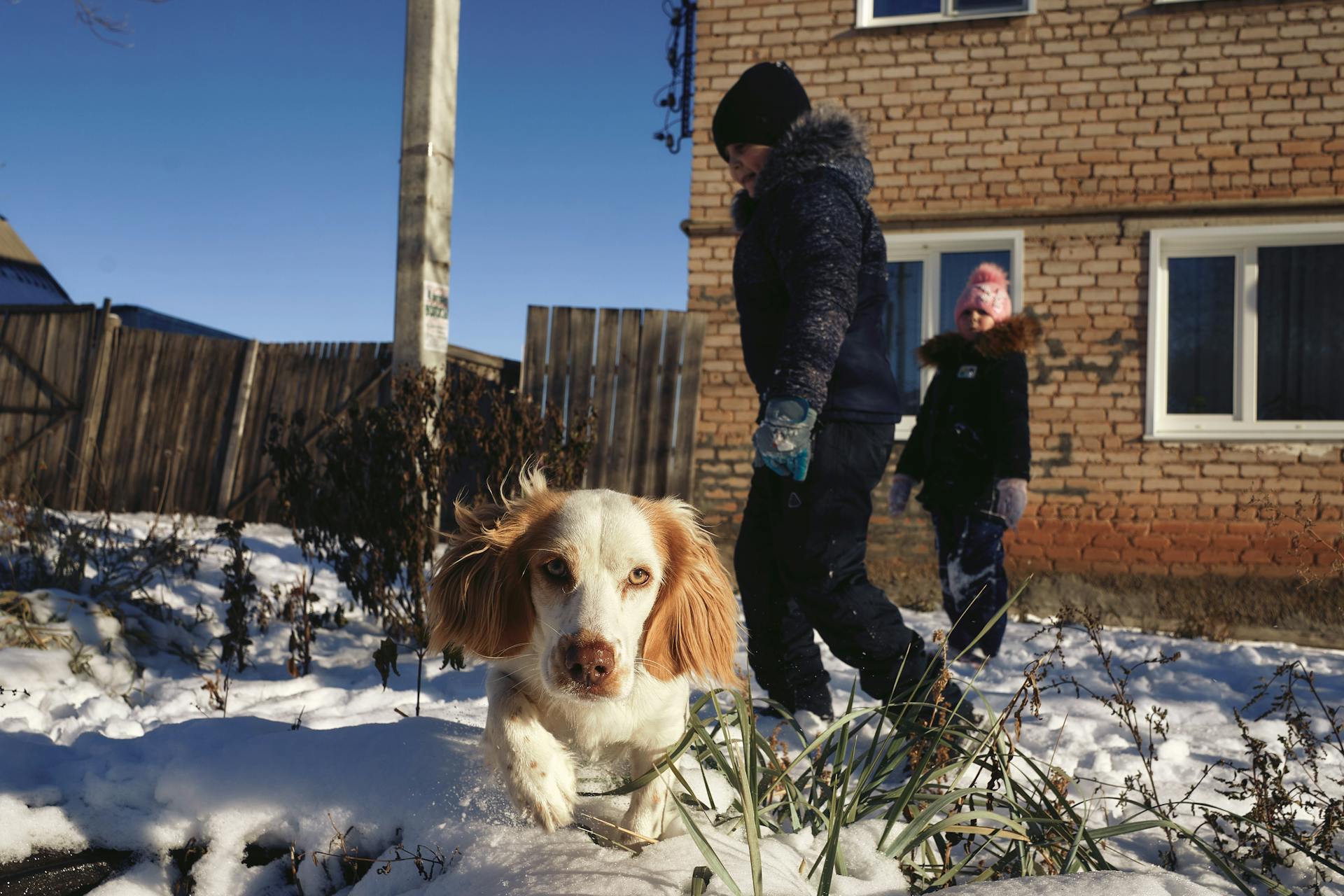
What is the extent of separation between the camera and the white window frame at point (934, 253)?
6406 millimetres

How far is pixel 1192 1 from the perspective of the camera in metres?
6.25

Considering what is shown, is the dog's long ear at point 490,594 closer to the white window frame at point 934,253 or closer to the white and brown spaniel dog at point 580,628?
the white and brown spaniel dog at point 580,628

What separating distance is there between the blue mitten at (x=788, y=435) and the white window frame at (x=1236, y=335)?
Result: 4.88 m

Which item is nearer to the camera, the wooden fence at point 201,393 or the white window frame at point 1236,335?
the white window frame at point 1236,335

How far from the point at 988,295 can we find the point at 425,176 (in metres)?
2.91

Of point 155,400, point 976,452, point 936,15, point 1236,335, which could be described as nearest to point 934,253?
point 936,15

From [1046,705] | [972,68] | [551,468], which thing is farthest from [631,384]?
[1046,705]

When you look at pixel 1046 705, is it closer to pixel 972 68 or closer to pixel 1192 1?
pixel 972 68

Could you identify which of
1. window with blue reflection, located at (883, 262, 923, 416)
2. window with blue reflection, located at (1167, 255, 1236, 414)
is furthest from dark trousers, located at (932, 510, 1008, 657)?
window with blue reflection, located at (1167, 255, 1236, 414)

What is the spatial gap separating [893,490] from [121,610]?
362cm

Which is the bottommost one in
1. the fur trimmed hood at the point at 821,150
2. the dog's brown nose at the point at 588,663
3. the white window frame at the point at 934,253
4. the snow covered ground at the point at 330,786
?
the snow covered ground at the point at 330,786

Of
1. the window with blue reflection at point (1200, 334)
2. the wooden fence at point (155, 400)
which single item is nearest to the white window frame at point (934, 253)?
the window with blue reflection at point (1200, 334)

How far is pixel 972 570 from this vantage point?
409 centimetres

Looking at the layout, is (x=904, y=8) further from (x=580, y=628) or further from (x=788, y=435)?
(x=580, y=628)
